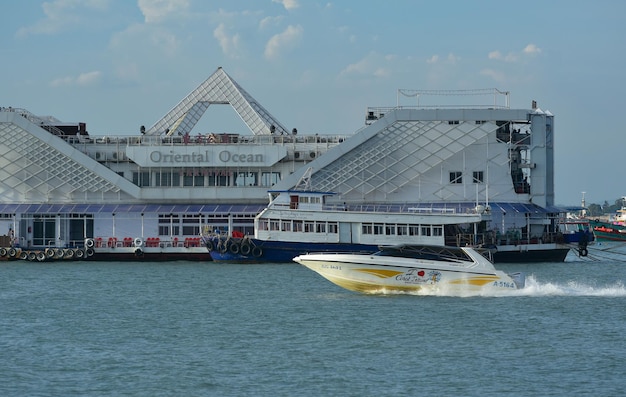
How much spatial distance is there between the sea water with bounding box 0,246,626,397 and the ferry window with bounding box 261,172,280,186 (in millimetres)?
31996

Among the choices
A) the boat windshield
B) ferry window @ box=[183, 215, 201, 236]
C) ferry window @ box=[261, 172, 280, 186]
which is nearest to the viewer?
the boat windshield

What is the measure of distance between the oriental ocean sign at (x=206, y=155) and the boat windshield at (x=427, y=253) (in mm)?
43077

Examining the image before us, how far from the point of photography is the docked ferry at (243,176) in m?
93.4

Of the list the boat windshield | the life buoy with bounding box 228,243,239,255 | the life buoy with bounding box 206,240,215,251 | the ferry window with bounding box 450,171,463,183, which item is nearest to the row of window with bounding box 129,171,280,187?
the life buoy with bounding box 206,240,215,251

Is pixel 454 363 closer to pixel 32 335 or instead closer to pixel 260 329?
pixel 260 329

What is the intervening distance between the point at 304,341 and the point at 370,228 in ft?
133

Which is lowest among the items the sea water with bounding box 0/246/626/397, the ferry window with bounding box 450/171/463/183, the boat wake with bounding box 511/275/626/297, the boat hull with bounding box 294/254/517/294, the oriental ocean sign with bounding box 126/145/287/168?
the sea water with bounding box 0/246/626/397

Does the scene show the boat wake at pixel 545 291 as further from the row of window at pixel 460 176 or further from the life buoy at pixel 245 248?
the row of window at pixel 460 176

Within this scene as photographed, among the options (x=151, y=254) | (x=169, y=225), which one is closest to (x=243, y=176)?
(x=169, y=225)

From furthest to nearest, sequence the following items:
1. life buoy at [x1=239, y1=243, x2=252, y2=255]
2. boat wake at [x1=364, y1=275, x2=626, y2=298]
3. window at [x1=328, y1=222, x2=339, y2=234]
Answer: window at [x1=328, y1=222, x2=339, y2=234], life buoy at [x1=239, y1=243, x2=252, y2=255], boat wake at [x1=364, y1=275, x2=626, y2=298]

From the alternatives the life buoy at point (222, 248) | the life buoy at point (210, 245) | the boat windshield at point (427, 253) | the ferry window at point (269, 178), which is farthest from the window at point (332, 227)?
the boat windshield at point (427, 253)

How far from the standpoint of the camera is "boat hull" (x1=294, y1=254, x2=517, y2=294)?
54.2m

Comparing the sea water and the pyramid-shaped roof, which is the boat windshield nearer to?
the sea water

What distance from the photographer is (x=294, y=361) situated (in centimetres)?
3991
